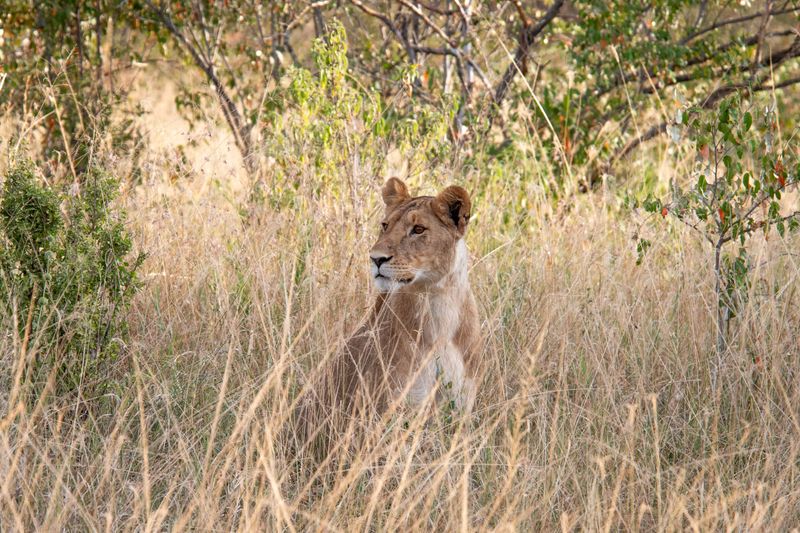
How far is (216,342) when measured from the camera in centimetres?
483

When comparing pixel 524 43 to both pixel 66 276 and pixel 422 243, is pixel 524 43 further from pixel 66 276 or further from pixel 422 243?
pixel 66 276

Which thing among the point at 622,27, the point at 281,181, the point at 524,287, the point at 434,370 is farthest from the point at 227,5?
the point at 434,370

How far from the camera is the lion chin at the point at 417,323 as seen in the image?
13.3 ft

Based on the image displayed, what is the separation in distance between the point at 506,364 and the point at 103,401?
1593 millimetres

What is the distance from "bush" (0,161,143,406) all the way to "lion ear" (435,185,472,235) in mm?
1255

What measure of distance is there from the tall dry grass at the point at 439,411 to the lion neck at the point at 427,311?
21 centimetres

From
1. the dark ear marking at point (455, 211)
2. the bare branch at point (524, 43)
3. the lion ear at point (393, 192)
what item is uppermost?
the bare branch at point (524, 43)

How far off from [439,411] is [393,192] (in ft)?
3.18

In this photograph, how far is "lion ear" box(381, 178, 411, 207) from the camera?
452 cm

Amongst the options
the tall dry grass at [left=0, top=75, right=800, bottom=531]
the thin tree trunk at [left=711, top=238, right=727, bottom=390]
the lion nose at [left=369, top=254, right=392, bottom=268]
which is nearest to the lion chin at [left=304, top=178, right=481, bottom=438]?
the lion nose at [left=369, top=254, right=392, bottom=268]

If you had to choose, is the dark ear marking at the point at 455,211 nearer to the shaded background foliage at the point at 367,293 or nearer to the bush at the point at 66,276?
the shaded background foliage at the point at 367,293

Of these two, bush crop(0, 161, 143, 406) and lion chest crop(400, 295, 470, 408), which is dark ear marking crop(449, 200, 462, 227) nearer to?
lion chest crop(400, 295, 470, 408)

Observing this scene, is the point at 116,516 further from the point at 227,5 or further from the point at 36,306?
the point at 227,5

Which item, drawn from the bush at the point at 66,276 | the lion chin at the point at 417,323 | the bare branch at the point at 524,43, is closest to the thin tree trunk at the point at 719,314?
the lion chin at the point at 417,323
